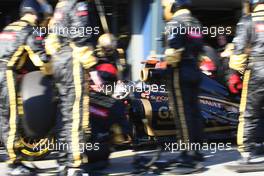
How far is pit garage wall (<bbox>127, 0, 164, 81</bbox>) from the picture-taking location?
11.4 meters

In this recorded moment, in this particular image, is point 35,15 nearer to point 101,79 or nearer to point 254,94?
point 101,79

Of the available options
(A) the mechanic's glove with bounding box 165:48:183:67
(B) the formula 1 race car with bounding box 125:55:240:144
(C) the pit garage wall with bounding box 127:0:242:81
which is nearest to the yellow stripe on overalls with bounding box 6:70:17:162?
(B) the formula 1 race car with bounding box 125:55:240:144

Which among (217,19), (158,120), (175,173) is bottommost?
(175,173)

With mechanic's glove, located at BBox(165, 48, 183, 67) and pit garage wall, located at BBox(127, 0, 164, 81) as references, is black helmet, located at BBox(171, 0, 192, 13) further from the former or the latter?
pit garage wall, located at BBox(127, 0, 164, 81)

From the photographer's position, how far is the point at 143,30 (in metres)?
11.9

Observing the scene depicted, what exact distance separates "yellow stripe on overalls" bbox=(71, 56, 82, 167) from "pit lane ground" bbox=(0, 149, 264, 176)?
717 millimetres

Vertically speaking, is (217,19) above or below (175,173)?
above

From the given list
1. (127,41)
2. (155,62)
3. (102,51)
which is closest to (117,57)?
(102,51)

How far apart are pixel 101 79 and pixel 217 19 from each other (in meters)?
8.70

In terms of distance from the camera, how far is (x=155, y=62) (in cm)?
729

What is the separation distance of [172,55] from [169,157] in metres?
1.58

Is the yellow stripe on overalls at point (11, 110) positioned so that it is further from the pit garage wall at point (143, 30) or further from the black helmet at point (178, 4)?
the pit garage wall at point (143, 30)

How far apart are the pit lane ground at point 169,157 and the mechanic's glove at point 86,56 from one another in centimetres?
132

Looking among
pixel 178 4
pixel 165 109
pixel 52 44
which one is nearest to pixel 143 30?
pixel 165 109
